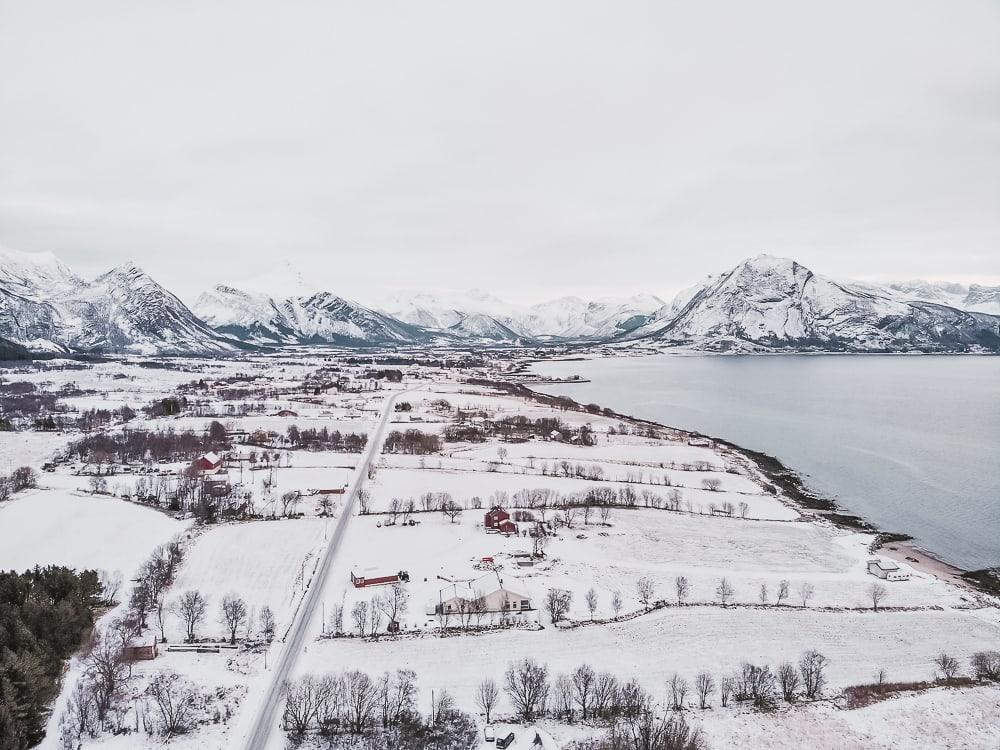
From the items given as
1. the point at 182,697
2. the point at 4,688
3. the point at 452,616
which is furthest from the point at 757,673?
the point at 4,688

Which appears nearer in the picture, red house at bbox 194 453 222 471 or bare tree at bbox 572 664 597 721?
bare tree at bbox 572 664 597 721

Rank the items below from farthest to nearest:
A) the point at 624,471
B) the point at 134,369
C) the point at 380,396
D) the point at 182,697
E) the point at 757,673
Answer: the point at 134,369 < the point at 380,396 < the point at 624,471 < the point at 757,673 < the point at 182,697

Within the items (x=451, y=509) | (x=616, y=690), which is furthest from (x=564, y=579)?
(x=451, y=509)

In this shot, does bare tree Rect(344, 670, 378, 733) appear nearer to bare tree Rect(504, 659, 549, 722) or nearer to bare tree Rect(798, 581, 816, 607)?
bare tree Rect(504, 659, 549, 722)

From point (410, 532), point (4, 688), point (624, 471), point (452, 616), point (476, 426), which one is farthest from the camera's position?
point (476, 426)

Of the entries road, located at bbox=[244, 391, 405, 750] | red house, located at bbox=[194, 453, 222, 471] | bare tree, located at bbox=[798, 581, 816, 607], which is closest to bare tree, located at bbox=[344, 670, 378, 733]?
road, located at bbox=[244, 391, 405, 750]

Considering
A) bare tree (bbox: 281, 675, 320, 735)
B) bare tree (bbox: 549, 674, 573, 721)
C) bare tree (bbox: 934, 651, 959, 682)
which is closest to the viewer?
bare tree (bbox: 281, 675, 320, 735)

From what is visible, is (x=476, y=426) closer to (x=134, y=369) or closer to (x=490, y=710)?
(x=490, y=710)

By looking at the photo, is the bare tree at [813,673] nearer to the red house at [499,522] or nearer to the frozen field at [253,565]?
the red house at [499,522]
